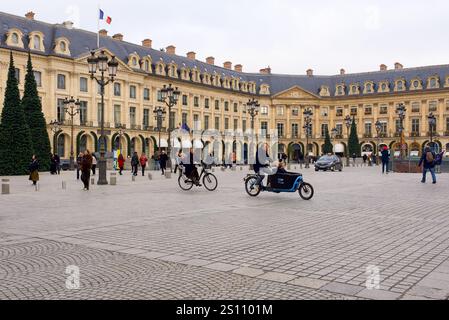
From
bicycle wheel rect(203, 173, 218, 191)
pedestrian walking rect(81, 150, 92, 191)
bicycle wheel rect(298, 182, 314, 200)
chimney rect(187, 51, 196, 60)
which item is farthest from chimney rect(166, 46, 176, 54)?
bicycle wheel rect(298, 182, 314, 200)

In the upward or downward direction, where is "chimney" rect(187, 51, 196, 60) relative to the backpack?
upward

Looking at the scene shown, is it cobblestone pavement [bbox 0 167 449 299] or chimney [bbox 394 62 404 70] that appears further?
chimney [bbox 394 62 404 70]

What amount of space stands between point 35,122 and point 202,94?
3922 centimetres

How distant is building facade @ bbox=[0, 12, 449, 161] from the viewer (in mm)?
56188

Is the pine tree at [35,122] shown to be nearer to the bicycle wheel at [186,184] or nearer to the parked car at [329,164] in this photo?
the parked car at [329,164]

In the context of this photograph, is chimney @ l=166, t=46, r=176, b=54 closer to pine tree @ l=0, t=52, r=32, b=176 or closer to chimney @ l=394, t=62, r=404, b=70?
pine tree @ l=0, t=52, r=32, b=176

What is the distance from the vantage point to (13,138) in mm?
35969

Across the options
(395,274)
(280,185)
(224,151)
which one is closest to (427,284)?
(395,274)

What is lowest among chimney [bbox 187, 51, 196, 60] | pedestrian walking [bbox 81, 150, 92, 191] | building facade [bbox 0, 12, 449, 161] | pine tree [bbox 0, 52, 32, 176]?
pedestrian walking [bbox 81, 150, 92, 191]

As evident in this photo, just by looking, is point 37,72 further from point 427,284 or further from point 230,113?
point 427,284

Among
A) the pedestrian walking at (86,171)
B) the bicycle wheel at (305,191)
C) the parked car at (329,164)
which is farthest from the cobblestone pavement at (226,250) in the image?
the parked car at (329,164)

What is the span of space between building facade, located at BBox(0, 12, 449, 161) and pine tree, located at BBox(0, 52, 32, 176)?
1672 centimetres

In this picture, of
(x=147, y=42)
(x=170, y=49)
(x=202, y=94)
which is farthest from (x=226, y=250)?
(x=170, y=49)

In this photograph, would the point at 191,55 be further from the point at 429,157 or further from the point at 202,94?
the point at 429,157
